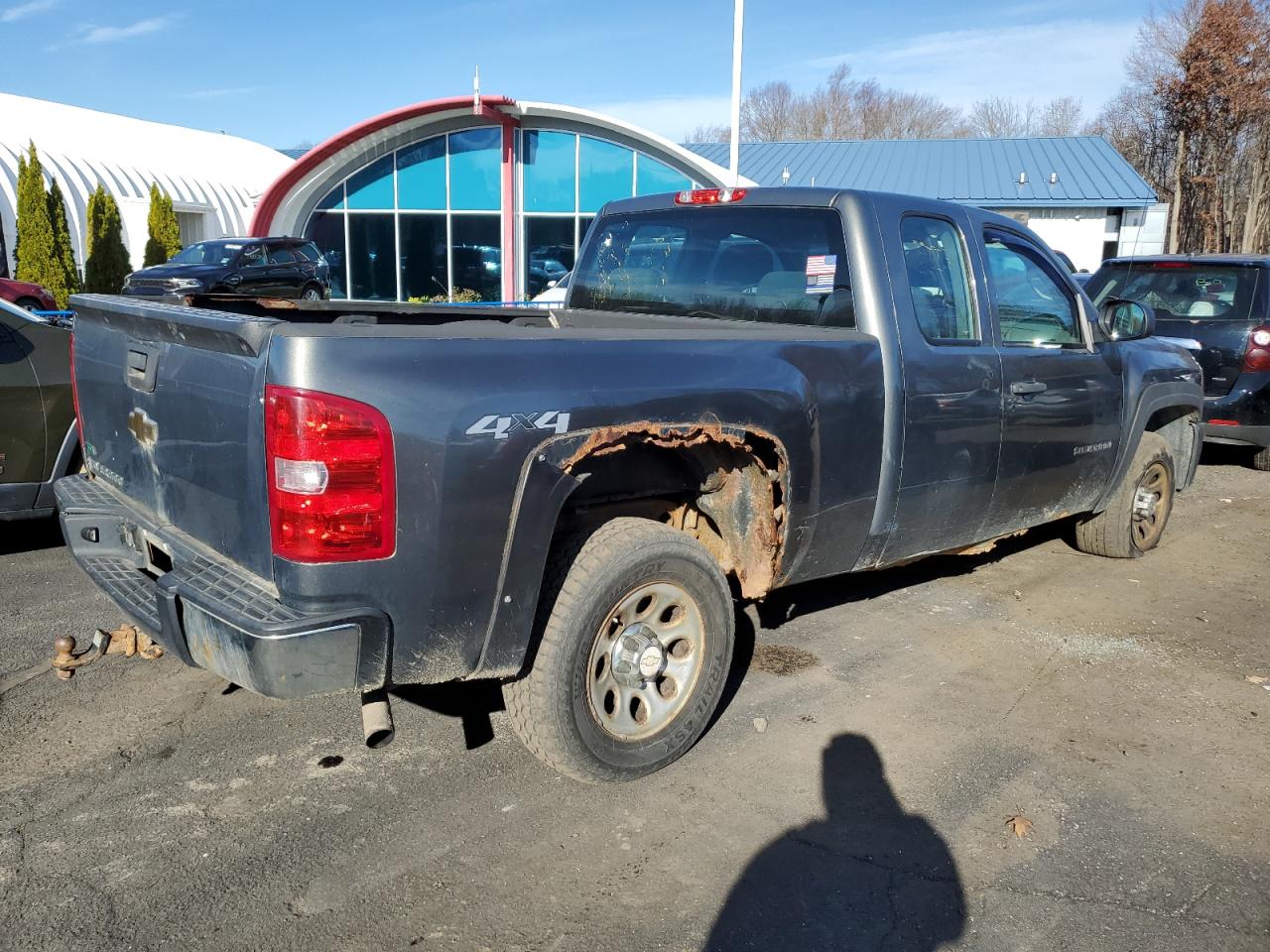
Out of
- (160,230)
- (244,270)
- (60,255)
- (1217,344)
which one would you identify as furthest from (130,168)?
(1217,344)

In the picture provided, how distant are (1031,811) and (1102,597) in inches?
106

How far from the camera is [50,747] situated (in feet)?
11.8

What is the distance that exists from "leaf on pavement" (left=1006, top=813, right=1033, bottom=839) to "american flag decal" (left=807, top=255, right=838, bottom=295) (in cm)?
209

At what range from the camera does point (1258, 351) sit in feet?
28.7

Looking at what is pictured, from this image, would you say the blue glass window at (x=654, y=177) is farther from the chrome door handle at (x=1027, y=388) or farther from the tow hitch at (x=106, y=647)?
the tow hitch at (x=106, y=647)

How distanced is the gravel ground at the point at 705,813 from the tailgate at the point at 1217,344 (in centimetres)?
486

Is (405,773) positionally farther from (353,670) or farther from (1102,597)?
(1102,597)

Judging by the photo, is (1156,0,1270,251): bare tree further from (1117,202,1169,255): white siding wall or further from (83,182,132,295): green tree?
(83,182,132,295): green tree

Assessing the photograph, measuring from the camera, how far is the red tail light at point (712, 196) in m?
4.59

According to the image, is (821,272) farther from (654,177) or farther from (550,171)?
(550,171)

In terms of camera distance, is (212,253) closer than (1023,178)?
Yes

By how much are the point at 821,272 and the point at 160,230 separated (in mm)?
24291

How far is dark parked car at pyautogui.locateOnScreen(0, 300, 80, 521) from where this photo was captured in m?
5.48

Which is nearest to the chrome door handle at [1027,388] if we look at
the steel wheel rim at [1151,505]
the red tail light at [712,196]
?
the red tail light at [712,196]
